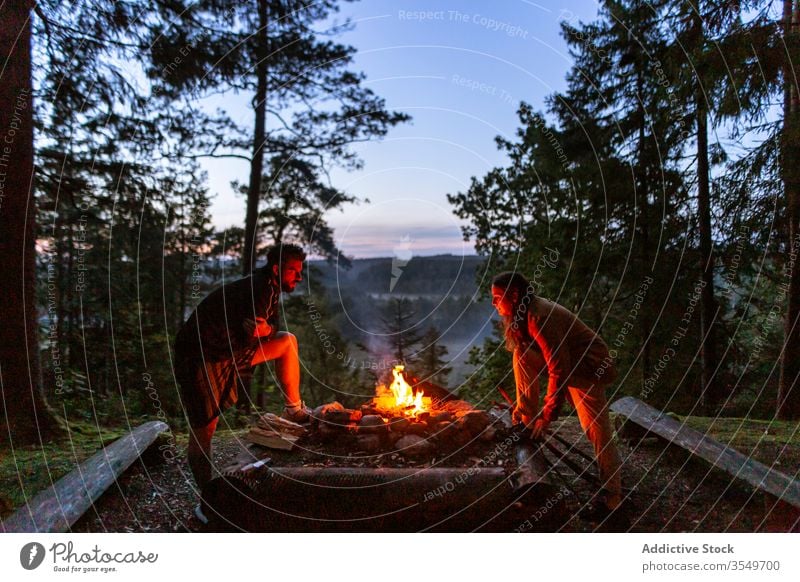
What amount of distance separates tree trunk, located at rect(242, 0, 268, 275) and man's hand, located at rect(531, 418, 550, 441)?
3472mm

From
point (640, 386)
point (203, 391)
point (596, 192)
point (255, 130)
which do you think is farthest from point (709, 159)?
point (203, 391)

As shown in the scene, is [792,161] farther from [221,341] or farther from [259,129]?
[259,129]

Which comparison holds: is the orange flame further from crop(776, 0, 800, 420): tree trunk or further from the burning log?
crop(776, 0, 800, 420): tree trunk

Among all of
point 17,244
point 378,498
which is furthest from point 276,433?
point 17,244

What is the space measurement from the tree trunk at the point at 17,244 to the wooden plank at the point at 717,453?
5404 millimetres

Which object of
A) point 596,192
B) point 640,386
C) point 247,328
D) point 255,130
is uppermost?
point 255,130

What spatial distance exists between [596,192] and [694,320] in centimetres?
225

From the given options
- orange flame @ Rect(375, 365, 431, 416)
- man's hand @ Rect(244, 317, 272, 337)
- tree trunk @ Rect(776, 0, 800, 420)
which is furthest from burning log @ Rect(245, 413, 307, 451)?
tree trunk @ Rect(776, 0, 800, 420)

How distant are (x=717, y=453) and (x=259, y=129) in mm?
5520

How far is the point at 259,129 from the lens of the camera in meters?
5.91

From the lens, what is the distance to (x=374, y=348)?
785cm

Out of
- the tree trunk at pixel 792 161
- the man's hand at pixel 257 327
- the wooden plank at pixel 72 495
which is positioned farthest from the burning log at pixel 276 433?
the tree trunk at pixel 792 161
